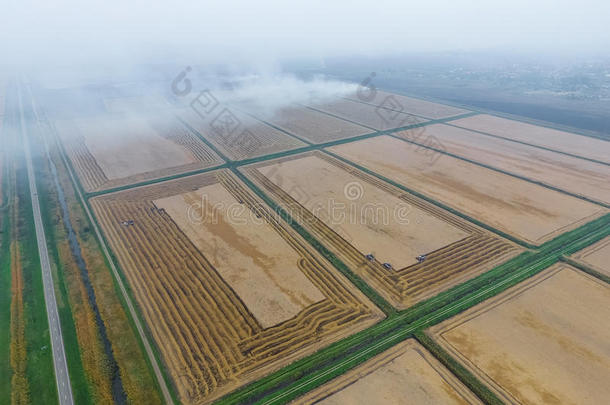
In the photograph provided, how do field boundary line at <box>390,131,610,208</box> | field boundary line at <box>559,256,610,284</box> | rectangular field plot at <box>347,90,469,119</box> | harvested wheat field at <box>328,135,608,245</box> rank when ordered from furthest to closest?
1. rectangular field plot at <box>347,90,469,119</box>
2. field boundary line at <box>390,131,610,208</box>
3. harvested wheat field at <box>328,135,608,245</box>
4. field boundary line at <box>559,256,610,284</box>

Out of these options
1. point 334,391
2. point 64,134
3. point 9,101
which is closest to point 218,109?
point 64,134

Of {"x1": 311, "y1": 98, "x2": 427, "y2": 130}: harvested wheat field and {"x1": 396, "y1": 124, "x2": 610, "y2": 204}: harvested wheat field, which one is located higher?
{"x1": 311, "y1": 98, "x2": 427, "y2": 130}: harvested wheat field

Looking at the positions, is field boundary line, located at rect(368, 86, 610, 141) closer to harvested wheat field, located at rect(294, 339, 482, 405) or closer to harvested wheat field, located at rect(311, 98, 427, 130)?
harvested wheat field, located at rect(311, 98, 427, 130)

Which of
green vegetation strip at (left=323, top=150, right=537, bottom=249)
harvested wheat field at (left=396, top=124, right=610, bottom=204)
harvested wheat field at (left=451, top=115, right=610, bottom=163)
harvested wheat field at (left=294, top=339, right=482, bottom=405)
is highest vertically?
harvested wheat field at (left=451, top=115, right=610, bottom=163)

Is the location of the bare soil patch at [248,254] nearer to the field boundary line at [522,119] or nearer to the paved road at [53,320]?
the paved road at [53,320]

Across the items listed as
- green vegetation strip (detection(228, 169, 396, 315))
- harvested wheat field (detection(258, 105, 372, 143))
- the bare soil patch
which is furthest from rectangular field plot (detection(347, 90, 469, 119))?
the bare soil patch

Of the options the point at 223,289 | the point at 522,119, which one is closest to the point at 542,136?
the point at 522,119
